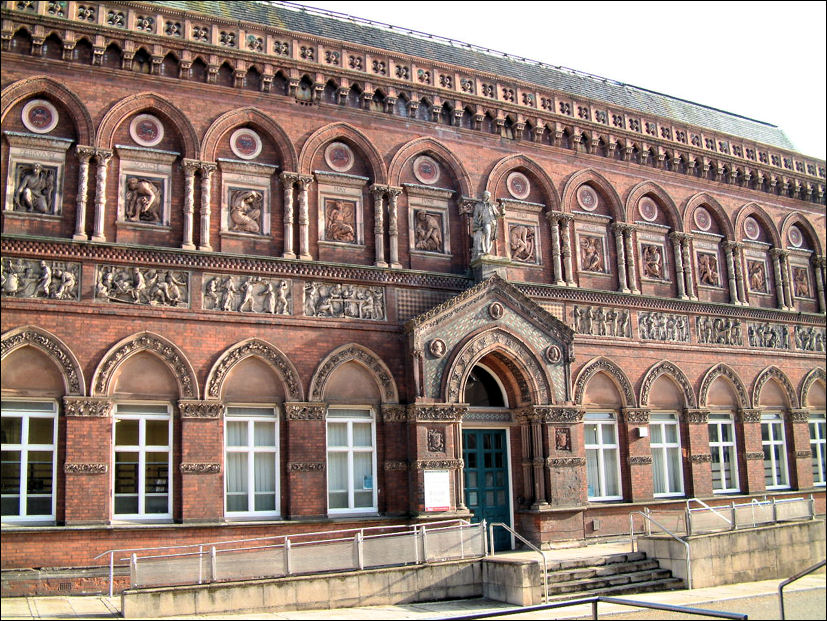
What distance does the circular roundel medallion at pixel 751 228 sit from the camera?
92.2ft

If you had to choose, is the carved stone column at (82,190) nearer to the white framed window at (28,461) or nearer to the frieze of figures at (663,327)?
the white framed window at (28,461)

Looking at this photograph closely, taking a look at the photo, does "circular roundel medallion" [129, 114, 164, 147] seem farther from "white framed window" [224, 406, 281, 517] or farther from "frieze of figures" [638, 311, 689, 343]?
"frieze of figures" [638, 311, 689, 343]

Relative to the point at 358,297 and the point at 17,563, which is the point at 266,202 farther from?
the point at 17,563

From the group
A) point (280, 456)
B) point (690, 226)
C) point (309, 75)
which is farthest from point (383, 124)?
point (690, 226)

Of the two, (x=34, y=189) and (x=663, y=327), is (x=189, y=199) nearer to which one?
(x=34, y=189)

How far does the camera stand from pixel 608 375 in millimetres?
23594

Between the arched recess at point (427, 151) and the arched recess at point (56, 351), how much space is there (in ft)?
27.8

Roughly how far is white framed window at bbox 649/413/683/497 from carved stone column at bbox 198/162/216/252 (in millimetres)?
13019

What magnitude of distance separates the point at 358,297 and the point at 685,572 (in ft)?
30.2

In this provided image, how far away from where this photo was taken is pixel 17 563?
16.3m

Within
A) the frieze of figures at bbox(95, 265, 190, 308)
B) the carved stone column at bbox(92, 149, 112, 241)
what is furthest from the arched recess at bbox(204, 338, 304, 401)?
the carved stone column at bbox(92, 149, 112, 241)

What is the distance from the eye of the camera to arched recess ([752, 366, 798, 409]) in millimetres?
26386

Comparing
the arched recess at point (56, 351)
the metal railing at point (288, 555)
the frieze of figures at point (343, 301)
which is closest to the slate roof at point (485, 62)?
the frieze of figures at point (343, 301)

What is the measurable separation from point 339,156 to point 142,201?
4862mm
